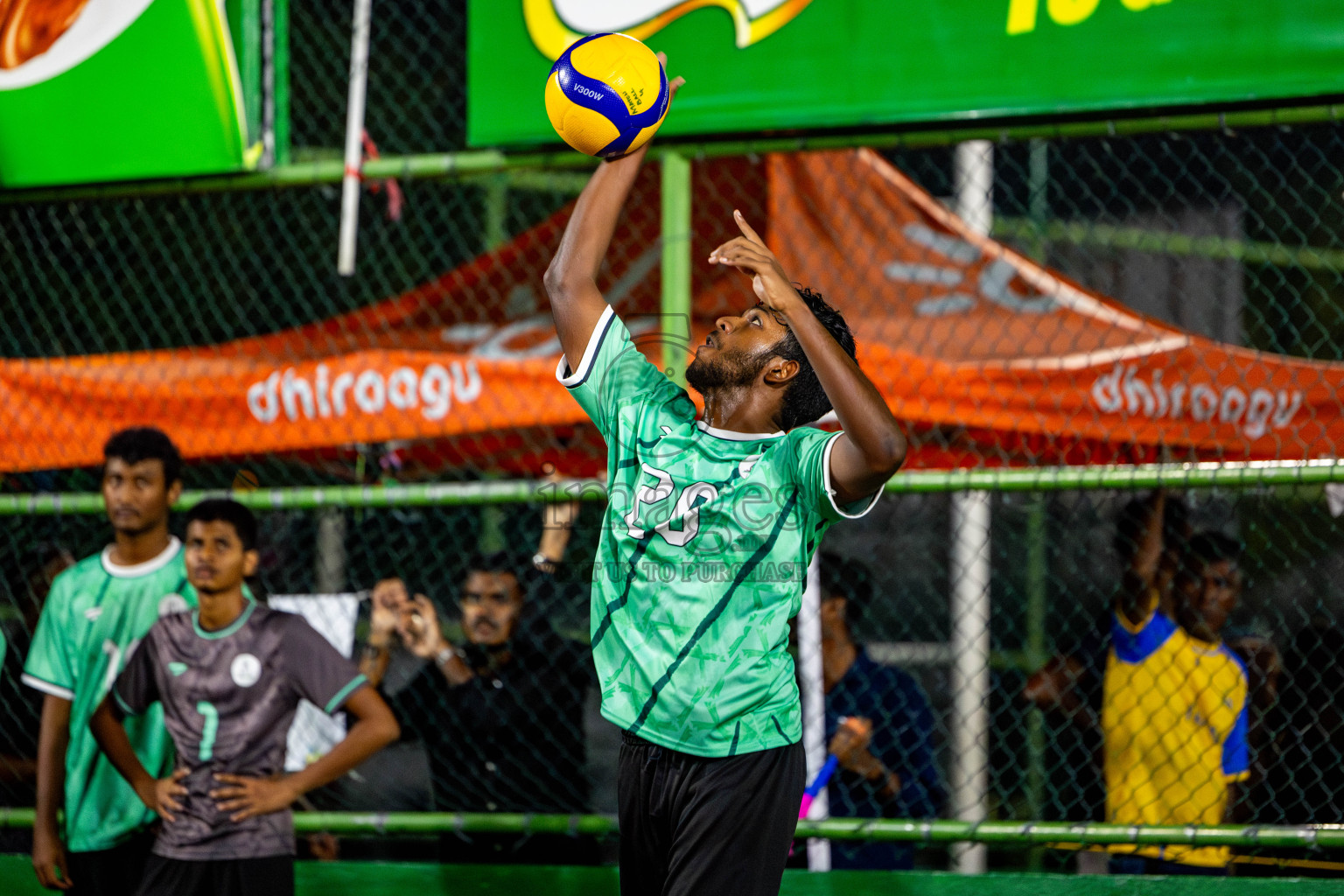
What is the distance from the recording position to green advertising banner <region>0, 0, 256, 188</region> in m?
4.49

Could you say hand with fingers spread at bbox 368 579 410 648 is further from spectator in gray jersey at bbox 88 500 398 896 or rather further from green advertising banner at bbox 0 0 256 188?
green advertising banner at bbox 0 0 256 188

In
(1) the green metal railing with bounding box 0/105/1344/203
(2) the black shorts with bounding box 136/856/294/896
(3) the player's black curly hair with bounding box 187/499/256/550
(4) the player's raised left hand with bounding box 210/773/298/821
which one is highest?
(1) the green metal railing with bounding box 0/105/1344/203

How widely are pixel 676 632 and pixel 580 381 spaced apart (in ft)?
2.07

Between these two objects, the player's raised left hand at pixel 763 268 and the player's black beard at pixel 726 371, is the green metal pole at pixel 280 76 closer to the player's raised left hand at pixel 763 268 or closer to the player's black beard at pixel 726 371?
the player's black beard at pixel 726 371

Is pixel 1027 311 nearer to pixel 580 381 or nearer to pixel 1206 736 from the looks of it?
pixel 1206 736

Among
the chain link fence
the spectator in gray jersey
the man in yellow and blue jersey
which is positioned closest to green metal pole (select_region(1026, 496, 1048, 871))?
the chain link fence

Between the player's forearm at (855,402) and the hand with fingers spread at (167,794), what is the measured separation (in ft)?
7.35

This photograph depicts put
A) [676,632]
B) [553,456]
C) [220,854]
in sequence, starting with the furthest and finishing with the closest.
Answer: [553,456] < [220,854] < [676,632]

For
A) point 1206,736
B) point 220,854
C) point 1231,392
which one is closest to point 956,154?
point 1231,392

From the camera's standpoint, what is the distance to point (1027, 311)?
16.4 feet

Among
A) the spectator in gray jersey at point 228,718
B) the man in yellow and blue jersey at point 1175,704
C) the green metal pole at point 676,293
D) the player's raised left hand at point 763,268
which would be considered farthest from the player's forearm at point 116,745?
the man in yellow and blue jersey at point 1175,704

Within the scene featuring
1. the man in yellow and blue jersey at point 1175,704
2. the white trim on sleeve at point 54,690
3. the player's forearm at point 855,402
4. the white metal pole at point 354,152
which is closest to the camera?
the player's forearm at point 855,402

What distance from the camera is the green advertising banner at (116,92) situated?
4488mm

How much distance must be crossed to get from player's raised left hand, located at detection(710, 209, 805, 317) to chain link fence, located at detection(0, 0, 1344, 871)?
134cm
